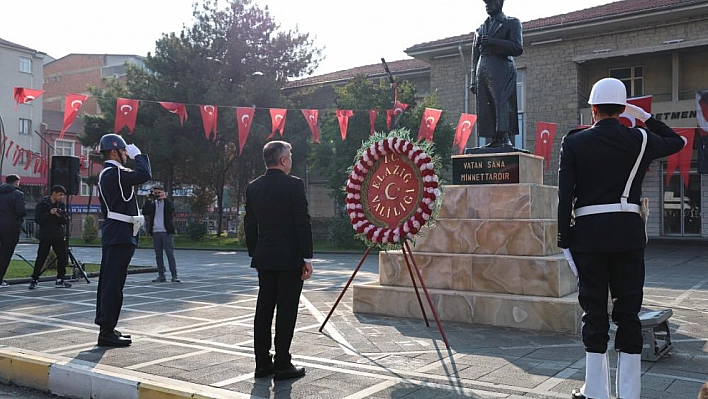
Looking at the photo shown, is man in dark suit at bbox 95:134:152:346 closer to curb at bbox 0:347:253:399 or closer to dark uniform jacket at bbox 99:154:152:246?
dark uniform jacket at bbox 99:154:152:246

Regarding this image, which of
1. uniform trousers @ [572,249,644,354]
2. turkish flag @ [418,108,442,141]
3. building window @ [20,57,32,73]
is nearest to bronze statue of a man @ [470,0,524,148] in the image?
uniform trousers @ [572,249,644,354]

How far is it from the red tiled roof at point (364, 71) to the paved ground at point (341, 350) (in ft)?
77.5

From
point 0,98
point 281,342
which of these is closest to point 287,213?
point 281,342

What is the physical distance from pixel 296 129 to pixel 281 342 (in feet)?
99.1

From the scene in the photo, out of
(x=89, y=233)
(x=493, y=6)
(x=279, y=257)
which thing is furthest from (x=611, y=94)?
(x=89, y=233)

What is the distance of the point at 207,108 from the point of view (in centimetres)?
2038

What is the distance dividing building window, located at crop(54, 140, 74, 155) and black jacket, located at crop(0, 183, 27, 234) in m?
43.2

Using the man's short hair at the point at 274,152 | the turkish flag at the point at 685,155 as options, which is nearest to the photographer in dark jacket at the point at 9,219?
the man's short hair at the point at 274,152

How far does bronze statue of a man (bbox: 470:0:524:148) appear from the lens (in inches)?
345

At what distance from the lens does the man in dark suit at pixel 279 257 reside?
16.4ft

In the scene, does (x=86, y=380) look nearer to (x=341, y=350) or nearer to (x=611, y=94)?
(x=341, y=350)

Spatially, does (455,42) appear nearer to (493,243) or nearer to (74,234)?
(493,243)

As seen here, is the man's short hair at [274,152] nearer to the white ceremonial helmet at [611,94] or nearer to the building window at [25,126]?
the white ceremonial helmet at [611,94]

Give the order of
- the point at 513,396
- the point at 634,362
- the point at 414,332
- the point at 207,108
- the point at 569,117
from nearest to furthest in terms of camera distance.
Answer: the point at 634,362, the point at 513,396, the point at 414,332, the point at 207,108, the point at 569,117
